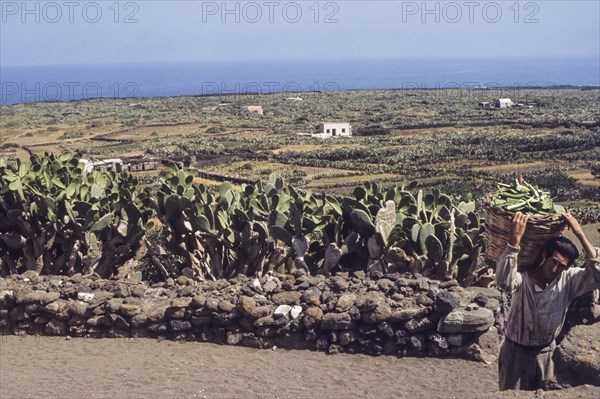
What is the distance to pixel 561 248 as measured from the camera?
12.8ft

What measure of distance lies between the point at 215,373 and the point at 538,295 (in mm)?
3608

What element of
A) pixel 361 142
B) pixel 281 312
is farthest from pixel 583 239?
pixel 361 142

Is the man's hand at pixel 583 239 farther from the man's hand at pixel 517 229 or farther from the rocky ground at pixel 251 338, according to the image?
the rocky ground at pixel 251 338

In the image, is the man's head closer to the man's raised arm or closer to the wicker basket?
the wicker basket

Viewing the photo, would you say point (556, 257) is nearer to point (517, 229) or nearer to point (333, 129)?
point (517, 229)

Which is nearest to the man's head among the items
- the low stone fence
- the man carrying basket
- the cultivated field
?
the man carrying basket

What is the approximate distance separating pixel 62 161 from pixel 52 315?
5130 millimetres

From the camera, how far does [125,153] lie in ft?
156

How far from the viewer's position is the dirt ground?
6043mm

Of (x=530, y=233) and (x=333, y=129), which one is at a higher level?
(x=333, y=129)

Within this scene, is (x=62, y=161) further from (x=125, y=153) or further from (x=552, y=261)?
(x=125, y=153)

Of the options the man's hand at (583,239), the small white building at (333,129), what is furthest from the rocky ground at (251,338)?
the small white building at (333,129)

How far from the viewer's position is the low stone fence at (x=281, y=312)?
6.79 metres

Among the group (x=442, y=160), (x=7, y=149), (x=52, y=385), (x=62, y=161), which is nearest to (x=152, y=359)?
(x=52, y=385)
